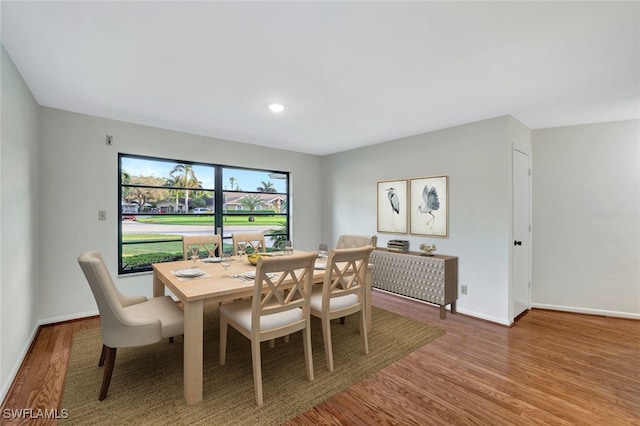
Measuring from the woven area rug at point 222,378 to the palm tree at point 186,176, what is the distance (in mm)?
2049

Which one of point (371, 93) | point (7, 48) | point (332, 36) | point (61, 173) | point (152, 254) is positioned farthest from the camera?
point (152, 254)

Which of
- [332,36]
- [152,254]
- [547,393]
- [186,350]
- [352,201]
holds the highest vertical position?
[332,36]

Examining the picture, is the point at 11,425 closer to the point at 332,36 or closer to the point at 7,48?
the point at 7,48

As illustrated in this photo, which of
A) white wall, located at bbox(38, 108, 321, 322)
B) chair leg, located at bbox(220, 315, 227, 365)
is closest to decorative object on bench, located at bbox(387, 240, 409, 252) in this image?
chair leg, located at bbox(220, 315, 227, 365)

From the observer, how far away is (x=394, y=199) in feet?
14.8

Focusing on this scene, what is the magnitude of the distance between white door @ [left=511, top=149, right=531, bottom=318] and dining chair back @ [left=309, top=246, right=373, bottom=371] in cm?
209

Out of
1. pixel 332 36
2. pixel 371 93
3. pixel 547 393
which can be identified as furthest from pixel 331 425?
pixel 371 93

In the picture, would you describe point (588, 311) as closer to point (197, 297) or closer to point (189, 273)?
point (197, 297)

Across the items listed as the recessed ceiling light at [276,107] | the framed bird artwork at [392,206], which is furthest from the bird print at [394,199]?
the recessed ceiling light at [276,107]

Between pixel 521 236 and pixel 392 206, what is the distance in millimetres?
1741

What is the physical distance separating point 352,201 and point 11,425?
15.0ft

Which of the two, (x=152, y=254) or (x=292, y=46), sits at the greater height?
(x=292, y=46)

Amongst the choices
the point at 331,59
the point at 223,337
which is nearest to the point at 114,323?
the point at 223,337

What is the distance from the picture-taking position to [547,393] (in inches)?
81.7
